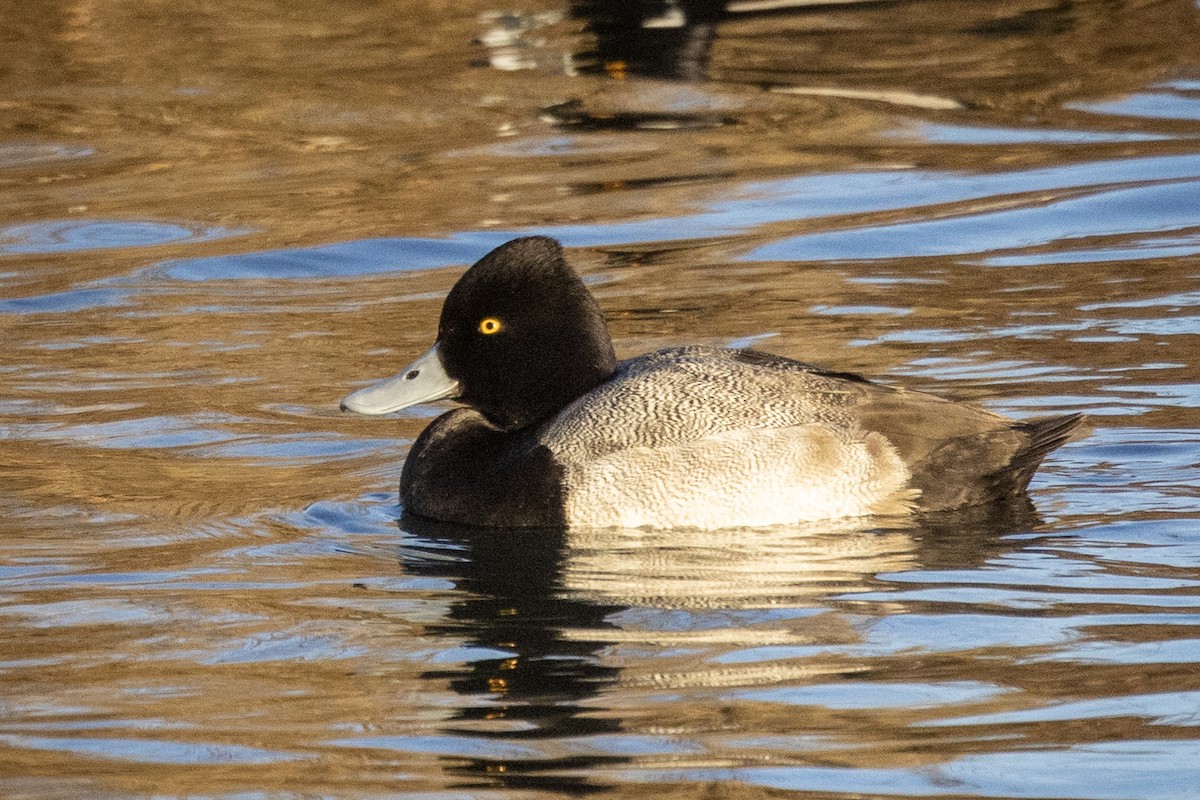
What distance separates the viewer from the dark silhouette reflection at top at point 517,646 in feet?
15.8

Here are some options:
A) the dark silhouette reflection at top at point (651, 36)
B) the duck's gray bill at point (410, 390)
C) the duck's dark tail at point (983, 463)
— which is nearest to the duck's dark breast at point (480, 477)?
the duck's gray bill at point (410, 390)

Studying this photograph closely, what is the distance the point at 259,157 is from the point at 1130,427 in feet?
26.7

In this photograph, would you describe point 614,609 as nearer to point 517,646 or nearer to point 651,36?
point 517,646

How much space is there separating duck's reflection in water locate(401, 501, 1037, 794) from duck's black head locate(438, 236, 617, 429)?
629 mm

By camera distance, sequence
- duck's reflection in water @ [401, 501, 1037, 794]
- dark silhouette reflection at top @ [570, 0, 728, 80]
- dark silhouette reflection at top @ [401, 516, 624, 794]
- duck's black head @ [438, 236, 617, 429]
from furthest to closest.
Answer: dark silhouette reflection at top @ [570, 0, 728, 80], duck's black head @ [438, 236, 617, 429], duck's reflection in water @ [401, 501, 1037, 794], dark silhouette reflection at top @ [401, 516, 624, 794]

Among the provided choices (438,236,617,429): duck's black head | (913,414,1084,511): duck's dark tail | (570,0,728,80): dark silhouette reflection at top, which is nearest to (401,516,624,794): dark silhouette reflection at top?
(438,236,617,429): duck's black head

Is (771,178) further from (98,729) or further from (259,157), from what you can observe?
(98,729)

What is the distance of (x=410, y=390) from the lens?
7.56 metres

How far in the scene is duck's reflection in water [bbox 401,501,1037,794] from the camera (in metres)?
5.00

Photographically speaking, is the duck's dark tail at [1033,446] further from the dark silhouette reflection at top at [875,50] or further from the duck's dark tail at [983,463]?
the dark silhouette reflection at top at [875,50]

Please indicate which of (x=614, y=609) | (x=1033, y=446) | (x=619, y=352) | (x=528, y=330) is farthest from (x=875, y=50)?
(x=614, y=609)

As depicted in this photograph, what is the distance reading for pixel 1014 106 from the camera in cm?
1503

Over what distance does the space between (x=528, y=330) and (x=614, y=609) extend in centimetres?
167

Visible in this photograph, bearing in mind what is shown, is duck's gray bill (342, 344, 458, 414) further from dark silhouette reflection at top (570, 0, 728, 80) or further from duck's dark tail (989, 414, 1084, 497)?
dark silhouette reflection at top (570, 0, 728, 80)
